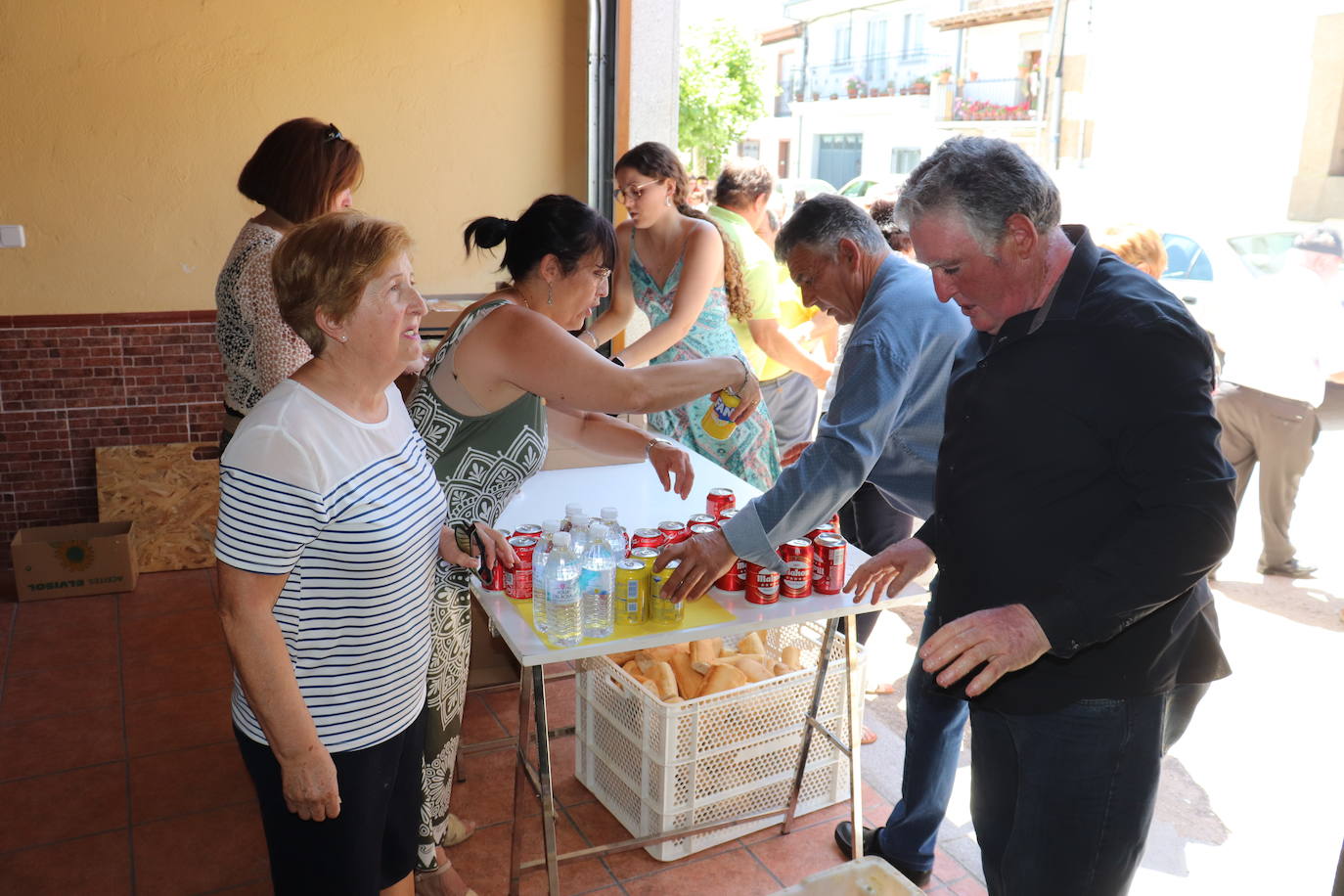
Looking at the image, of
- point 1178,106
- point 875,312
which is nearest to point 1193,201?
point 1178,106

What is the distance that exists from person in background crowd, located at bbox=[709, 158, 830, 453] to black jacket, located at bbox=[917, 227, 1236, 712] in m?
2.39

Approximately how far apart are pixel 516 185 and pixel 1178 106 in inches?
440

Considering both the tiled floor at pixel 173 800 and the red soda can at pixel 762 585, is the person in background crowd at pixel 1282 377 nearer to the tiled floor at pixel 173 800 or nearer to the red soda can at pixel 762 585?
the tiled floor at pixel 173 800

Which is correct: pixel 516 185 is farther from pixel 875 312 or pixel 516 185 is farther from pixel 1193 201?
pixel 1193 201

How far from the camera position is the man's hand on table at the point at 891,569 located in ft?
7.08

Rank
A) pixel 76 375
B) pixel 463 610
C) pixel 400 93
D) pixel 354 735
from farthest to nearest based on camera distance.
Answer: pixel 400 93 < pixel 76 375 < pixel 463 610 < pixel 354 735

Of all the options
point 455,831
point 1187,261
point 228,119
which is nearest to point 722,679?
point 455,831

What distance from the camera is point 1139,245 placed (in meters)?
3.94

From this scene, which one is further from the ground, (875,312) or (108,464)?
(875,312)

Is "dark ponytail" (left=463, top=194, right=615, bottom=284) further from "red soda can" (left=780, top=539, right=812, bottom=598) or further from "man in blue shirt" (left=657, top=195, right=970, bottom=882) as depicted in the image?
"red soda can" (left=780, top=539, right=812, bottom=598)

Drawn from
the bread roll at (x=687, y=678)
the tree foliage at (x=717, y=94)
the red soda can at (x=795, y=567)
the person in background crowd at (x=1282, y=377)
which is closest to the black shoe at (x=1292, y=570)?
the person in background crowd at (x=1282, y=377)

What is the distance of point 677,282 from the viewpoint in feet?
12.5

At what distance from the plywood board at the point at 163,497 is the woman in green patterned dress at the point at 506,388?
9.50 ft

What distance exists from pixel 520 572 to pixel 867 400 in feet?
2.91
